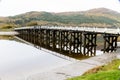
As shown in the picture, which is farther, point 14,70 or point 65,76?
point 14,70

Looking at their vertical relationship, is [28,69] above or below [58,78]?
below

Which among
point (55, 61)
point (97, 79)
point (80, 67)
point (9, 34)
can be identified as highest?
point (97, 79)

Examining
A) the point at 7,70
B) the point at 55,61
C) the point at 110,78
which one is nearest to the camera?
the point at 110,78

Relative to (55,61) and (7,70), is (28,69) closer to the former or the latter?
(7,70)

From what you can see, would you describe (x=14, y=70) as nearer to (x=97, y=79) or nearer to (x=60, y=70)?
(x=60, y=70)

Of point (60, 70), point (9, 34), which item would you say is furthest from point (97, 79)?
point (9, 34)

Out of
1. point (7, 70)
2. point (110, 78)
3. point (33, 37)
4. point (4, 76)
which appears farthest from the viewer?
point (33, 37)

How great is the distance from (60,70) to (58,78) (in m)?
2.61

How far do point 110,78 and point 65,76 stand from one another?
226 inches

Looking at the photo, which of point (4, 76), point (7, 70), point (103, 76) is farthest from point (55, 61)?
point (103, 76)

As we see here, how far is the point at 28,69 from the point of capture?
1136 inches

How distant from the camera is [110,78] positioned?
13836mm

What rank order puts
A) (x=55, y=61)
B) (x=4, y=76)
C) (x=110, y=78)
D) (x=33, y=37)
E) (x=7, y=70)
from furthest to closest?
(x=33, y=37)
(x=55, y=61)
(x=7, y=70)
(x=4, y=76)
(x=110, y=78)

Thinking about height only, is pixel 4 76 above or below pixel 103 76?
below
